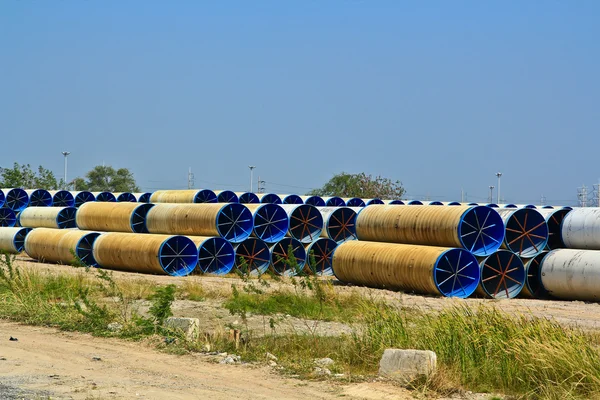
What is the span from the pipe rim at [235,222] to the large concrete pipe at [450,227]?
617cm

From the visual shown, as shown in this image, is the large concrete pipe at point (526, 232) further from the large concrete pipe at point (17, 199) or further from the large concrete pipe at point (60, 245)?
the large concrete pipe at point (17, 199)

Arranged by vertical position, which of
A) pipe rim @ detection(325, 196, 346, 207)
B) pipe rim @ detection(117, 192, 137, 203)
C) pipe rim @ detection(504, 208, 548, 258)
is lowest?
pipe rim @ detection(504, 208, 548, 258)

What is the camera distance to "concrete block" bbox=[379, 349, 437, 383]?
10.1 metres

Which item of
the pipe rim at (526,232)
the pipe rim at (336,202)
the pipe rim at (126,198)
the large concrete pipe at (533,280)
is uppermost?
the pipe rim at (126,198)

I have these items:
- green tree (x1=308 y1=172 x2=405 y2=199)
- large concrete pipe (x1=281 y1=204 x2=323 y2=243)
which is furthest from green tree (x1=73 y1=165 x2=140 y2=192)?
large concrete pipe (x1=281 y1=204 x2=323 y2=243)

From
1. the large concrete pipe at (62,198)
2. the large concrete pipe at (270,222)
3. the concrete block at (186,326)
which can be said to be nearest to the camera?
the concrete block at (186,326)

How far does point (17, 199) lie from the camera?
143 feet

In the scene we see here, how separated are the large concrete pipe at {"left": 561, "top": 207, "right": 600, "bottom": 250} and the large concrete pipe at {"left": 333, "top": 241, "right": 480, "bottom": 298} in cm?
313

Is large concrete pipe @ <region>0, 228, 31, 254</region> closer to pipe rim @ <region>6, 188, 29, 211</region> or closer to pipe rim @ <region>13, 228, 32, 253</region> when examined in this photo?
pipe rim @ <region>13, 228, 32, 253</region>

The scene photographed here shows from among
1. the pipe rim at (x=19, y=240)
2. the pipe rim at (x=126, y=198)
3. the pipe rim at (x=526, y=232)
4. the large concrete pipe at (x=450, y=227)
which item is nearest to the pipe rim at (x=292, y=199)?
the pipe rim at (x=126, y=198)

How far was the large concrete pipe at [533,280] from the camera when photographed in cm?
2434

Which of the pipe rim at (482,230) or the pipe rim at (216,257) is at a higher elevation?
the pipe rim at (482,230)

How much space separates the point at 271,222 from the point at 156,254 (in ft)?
15.2

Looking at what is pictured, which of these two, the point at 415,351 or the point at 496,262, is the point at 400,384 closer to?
the point at 415,351
